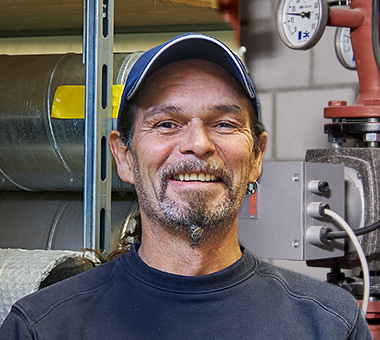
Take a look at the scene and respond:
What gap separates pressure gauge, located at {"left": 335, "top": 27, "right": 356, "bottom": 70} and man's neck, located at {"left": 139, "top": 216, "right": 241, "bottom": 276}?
1.38 metres

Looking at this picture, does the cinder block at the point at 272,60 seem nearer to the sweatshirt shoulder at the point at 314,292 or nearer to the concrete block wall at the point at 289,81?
the concrete block wall at the point at 289,81

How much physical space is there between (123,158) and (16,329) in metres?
0.28

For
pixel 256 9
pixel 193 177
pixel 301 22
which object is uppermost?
pixel 256 9

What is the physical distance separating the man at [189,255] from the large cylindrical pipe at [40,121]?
0.86m

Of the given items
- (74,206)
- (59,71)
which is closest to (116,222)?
(74,206)

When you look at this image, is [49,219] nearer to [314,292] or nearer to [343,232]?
[343,232]

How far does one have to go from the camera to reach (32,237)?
6.29ft

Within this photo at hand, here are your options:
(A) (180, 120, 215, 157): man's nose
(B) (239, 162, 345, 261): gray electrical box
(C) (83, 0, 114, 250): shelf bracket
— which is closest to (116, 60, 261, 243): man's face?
(A) (180, 120, 215, 157): man's nose

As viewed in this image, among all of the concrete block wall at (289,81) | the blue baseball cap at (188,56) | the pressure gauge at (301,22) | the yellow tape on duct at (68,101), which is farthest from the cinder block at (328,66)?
the blue baseball cap at (188,56)

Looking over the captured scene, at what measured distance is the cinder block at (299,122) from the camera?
237 cm

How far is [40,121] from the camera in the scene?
1.79 meters

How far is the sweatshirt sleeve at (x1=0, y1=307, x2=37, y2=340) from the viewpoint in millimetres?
800

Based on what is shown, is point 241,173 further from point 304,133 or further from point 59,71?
point 304,133

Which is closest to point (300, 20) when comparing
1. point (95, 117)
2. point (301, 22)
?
point (301, 22)
